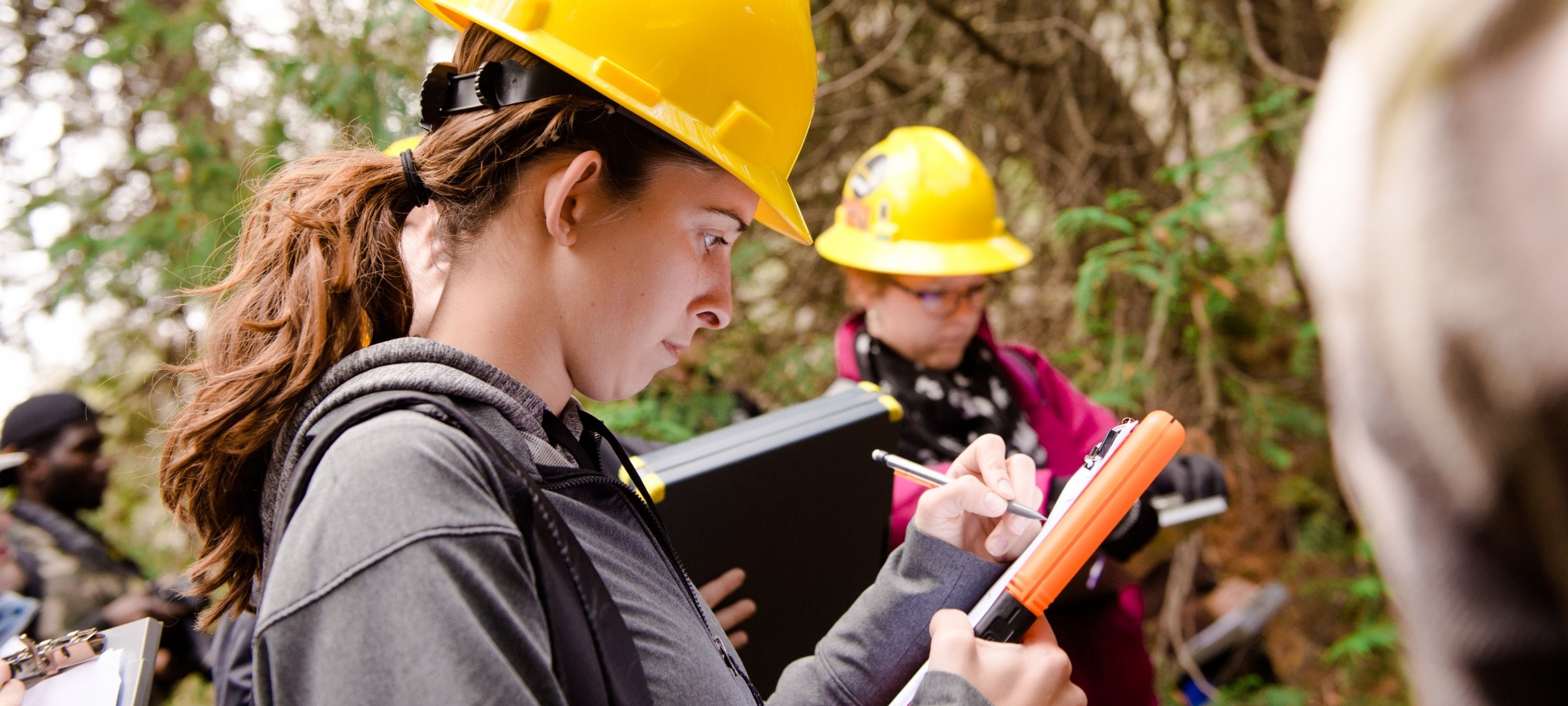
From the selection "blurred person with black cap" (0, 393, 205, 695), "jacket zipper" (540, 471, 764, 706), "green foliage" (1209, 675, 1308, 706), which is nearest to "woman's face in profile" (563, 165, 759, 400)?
"jacket zipper" (540, 471, 764, 706)

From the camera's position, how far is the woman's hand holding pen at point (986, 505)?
130cm

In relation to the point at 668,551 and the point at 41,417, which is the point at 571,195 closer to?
the point at 668,551

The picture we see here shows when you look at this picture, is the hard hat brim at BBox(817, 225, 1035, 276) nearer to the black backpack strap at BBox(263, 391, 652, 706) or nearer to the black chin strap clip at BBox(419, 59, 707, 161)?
the black chin strap clip at BBox(419, 59, 707, 161)

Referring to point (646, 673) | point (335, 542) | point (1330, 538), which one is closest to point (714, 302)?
point (646, 673)

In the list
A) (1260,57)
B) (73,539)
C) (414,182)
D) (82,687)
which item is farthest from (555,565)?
(1260,57)

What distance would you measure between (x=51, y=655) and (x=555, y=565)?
0.69m

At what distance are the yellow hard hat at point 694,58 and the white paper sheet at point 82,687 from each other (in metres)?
0.87

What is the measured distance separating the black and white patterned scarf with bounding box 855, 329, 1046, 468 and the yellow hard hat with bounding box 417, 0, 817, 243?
171 cm

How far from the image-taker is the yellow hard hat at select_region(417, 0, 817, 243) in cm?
108

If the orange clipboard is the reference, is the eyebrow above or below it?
above

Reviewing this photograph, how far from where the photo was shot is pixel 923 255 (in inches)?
116

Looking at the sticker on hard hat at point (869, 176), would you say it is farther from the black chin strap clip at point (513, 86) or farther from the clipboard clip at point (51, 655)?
the clipboard clip at point (51, 655)

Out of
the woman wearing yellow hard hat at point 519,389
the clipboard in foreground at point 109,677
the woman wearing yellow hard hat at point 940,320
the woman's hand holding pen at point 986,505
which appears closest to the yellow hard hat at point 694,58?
the woman wearing yellow hard hat at point 519,389

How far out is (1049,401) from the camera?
10.3ft
